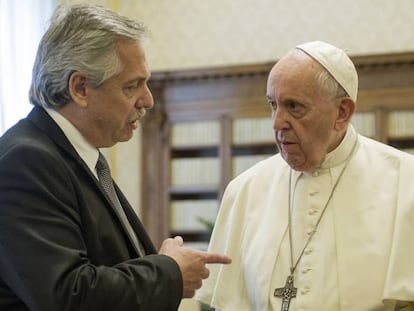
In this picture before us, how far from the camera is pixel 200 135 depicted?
646 cm

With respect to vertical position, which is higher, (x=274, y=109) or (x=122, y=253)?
(x=274, y=109)

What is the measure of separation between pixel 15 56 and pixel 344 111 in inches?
111

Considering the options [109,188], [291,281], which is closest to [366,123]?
[291,281]

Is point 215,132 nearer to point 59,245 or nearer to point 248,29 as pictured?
point 248,29

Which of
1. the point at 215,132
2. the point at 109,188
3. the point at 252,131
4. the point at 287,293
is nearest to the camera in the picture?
the point at 109,188

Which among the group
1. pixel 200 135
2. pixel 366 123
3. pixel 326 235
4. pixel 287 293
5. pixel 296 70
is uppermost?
pixel 296 70

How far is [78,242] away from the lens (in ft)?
6.02

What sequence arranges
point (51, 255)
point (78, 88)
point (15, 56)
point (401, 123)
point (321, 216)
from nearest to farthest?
point (51, 255) < point (78, 88) < point (321, 216) < point (15, 56) < point (401, 123)

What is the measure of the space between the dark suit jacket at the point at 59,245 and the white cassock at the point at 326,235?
23.8 inches

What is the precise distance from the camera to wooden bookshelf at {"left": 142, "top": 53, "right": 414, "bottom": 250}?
627 cm

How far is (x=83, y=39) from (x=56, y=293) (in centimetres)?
66

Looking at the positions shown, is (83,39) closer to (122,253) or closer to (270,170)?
(122,253)

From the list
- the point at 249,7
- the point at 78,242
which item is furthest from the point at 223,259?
the point at 249,7

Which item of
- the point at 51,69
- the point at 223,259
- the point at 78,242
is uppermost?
the point at 51,69
